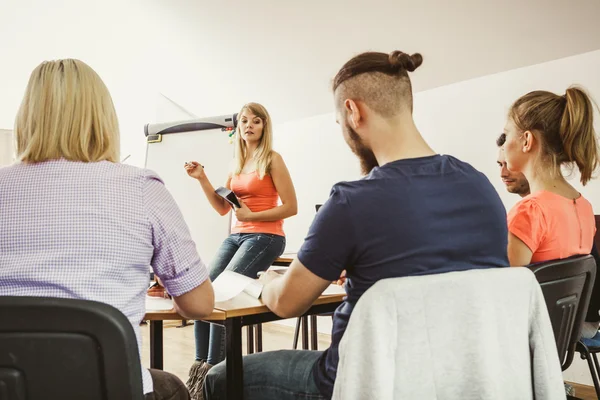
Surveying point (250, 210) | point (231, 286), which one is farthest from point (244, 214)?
point (231, 286)

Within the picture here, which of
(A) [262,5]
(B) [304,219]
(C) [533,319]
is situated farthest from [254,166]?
(C) [533,319]

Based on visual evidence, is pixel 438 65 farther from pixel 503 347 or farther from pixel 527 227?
pixel 503 347

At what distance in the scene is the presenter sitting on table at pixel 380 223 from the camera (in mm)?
1002

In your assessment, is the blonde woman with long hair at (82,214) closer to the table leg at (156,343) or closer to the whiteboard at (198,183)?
the table leg at (156,343)

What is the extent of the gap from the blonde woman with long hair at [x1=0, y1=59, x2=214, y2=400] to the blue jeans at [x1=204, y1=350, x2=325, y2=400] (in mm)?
241

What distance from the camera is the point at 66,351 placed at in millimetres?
812

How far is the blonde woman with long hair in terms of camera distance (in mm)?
940

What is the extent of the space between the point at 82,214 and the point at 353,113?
0.63 m

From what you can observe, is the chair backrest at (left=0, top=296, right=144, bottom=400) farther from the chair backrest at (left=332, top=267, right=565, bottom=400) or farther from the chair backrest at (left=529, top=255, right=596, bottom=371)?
the chair backrest at (left=529, top=255, right=596, bottom=371)

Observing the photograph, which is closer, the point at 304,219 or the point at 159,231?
the point at 159,231

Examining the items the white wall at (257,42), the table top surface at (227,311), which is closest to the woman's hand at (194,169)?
the white wall at (257,42)

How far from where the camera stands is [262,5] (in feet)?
10.3

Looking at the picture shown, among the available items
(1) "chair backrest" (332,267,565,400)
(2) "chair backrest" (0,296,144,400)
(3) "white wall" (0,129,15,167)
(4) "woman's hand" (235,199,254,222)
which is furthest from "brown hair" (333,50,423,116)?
(3) "white wall" (0,129,15,167)

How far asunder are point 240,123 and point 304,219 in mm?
1432
